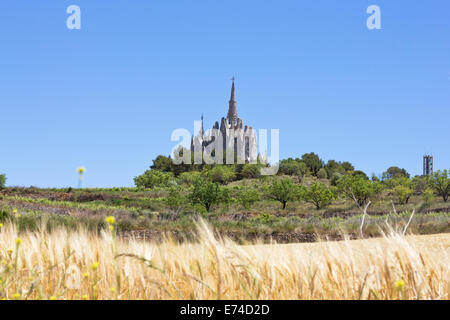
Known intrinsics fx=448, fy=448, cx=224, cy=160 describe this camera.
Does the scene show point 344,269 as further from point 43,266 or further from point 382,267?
point 43,266

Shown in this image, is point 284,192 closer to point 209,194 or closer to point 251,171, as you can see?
point 209,194

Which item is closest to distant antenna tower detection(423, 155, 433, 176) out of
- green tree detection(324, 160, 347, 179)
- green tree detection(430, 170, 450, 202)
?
green tree detection(324, 160, 347, 179)

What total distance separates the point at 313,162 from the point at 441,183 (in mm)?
36674

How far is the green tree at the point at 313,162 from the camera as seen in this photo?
7494 cm

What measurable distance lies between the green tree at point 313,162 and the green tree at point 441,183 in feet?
109

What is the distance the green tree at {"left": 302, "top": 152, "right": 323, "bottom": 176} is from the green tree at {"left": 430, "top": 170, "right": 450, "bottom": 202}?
33.4m

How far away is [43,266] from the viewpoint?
3643 millimetres

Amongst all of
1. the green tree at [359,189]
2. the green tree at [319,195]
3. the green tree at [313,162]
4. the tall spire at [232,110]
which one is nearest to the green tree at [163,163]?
the green tree at [313,162]

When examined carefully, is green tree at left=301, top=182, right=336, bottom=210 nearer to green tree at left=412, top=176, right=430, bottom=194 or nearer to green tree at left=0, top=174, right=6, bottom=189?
green tree at left=412, top=176, right=430, bottom=194

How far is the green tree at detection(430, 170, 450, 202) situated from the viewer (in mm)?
39406

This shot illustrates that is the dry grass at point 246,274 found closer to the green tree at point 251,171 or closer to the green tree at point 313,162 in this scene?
the green tree at point 251,171

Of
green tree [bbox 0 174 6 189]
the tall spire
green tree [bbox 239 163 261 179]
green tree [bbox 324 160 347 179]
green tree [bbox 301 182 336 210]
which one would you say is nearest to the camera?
green tree [bbox 301 182 336 210]
